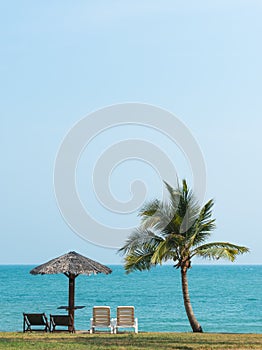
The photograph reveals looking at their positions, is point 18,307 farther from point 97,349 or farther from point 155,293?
point 97,349

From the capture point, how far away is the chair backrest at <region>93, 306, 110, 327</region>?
2086cm

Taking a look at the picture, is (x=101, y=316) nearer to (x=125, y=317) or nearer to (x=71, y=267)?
(x=125, y=317)

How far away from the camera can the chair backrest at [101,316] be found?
2086 centimetres

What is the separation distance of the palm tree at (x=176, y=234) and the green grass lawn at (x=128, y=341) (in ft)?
10.5

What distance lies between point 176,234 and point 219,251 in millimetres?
1352

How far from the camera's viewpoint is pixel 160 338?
1755 centimetres

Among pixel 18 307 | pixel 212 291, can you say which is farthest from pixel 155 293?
pixel 18 307

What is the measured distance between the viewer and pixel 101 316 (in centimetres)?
2095

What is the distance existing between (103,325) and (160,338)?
365 cm

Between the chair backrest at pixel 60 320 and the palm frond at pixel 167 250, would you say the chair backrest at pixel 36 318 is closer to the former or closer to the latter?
the chair backrest at pixel 60 320

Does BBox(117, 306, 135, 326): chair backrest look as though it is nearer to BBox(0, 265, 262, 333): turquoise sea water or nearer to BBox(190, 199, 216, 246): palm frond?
BBox(190, 199, 216, 246): palm frond

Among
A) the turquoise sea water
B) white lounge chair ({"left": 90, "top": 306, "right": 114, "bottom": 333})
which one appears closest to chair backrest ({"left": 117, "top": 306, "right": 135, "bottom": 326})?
white lounge chair ({"left": 90, "top": 306, "right": 114, "bottom": 333})

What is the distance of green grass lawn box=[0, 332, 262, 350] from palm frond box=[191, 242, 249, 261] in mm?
2904

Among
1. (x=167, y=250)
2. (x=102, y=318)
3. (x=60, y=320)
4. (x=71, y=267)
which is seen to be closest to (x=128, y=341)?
(x=60, y=320)
